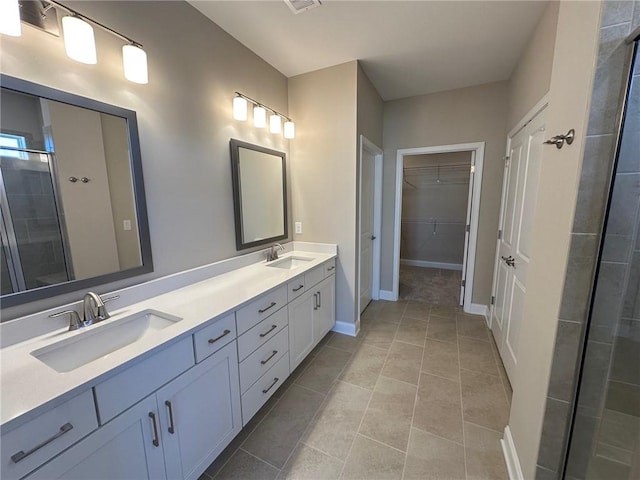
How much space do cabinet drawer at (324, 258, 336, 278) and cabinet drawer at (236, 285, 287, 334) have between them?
2.33 ft

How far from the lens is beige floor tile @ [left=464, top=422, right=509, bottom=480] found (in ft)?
4.46

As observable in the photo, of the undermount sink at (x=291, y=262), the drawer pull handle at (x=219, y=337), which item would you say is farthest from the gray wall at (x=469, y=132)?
the drawer pull handle at (x=219, y=337)

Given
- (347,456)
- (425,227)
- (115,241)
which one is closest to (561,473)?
(347,456)

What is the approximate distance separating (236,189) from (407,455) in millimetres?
2088

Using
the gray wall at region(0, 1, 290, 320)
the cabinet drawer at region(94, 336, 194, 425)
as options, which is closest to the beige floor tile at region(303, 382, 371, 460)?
the cabinet drawer at region(94, 336, 194, 425)

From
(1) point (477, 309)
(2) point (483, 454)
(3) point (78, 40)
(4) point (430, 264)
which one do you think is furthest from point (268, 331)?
(4) point (430, 264)

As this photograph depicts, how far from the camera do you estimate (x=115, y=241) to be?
4.45ft

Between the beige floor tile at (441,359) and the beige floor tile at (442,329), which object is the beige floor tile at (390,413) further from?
the beige floor tile at (442,329)

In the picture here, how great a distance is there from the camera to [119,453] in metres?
0.93

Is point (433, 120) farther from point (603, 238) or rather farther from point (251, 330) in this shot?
point (251, 330)

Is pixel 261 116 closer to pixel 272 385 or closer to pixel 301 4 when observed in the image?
pixel 301 4

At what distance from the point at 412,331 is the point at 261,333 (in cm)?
185

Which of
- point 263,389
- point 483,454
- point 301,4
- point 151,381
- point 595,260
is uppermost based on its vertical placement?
point 301,4

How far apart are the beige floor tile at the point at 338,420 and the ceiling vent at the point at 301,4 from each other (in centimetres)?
266
